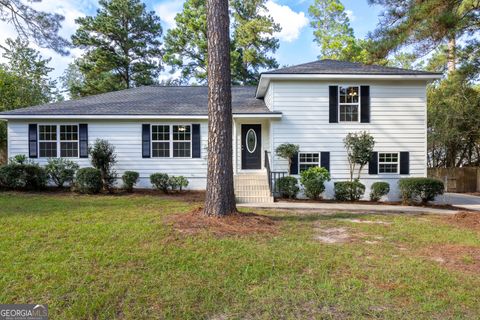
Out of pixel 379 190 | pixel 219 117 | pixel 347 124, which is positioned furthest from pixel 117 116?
pixel 379 190

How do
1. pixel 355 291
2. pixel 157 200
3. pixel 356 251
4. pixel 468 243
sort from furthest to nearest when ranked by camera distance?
pixel 157 200
pixel 468 243
pixel 356 251
pixel 355 291

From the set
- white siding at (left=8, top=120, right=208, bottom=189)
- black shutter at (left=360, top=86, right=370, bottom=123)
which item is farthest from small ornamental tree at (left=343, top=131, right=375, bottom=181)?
white siding at (left=8, top=120, right=208, bottom=189)

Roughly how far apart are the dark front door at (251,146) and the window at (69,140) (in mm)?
7118

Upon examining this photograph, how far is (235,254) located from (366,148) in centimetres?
810

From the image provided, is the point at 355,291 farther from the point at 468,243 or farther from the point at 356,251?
the point at 468,243

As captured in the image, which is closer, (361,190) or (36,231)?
(36,231)

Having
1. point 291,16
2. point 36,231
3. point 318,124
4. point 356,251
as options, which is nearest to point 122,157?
point 36,231

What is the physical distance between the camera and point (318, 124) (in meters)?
11.3

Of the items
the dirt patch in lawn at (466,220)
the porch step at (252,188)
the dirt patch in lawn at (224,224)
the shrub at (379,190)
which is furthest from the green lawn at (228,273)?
the shrub at (379,190)

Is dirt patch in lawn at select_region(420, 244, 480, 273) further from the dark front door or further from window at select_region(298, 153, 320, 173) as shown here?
Answer: the dark front door

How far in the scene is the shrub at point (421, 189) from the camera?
9898 millimetres

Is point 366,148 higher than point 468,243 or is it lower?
higher

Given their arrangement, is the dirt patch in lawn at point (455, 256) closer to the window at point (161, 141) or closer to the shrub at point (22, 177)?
the window at point (161, 141)

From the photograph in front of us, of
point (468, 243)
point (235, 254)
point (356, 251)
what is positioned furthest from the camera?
point (468, 243)
